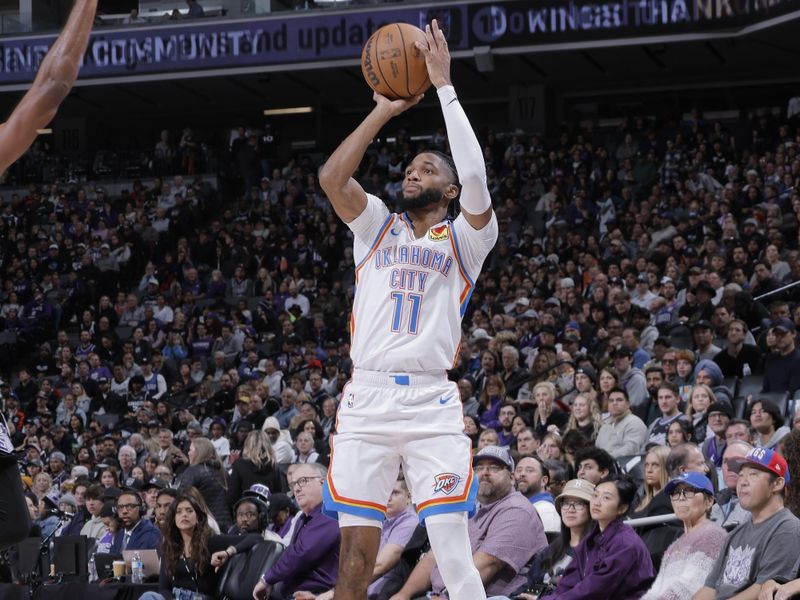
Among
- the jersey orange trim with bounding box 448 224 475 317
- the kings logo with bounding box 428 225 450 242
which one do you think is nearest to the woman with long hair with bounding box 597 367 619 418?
the jersey orange trim with bounding box 448 224 475 317

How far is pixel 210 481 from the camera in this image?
12078 mm

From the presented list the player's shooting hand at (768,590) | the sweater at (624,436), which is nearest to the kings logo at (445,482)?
the player's shooting hand at (768,590)

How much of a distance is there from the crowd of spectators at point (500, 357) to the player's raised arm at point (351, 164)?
2850 mm

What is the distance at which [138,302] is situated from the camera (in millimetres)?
23938

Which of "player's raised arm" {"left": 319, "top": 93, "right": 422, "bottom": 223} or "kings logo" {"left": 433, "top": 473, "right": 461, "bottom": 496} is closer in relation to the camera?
"kings logo" {"left": 433, "top": 473, "right": 461, "bottom": 496}

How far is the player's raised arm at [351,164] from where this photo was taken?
5.33m

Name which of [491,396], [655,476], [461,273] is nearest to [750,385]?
[491,396]

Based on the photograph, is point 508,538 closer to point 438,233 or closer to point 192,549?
point 192,549

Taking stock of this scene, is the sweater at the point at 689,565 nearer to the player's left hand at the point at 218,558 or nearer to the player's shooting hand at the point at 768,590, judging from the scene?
the player's shooting hand at the point at 768,590

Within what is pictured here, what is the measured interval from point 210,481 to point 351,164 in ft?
24.0

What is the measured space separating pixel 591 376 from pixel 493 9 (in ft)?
37.5

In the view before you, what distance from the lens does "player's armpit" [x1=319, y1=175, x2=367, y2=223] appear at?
17.8ft

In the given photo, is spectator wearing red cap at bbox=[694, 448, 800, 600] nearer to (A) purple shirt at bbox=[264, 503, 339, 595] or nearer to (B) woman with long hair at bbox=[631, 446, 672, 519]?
(B) woman with long hair at bbox=[631, 446, 672, 519]

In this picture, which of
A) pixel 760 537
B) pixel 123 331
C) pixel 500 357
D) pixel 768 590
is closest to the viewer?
pixel 768 590
